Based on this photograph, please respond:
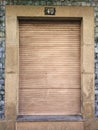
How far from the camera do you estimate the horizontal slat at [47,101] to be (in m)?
9.94

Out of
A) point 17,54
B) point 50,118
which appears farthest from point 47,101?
point 17,54

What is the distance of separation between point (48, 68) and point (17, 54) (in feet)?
3.01

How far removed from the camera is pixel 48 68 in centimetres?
995

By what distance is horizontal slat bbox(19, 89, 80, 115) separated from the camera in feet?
32.6

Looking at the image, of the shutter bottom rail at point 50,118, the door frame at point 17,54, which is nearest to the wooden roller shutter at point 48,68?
the shutter bottom rail at point 50,118

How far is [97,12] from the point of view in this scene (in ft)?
31.9

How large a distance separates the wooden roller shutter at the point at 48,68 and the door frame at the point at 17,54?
294 mm

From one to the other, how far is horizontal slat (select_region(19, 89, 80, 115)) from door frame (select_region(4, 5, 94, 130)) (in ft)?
1.15

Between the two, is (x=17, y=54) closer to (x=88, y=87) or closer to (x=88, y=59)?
(x=88, y=59)

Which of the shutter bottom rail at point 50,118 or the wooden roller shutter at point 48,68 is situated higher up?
the wooden roller shutter at point 48,68

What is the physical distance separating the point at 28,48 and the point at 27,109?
1.61 meters

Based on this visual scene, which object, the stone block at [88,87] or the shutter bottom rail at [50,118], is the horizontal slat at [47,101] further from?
the stone block at [88,87]

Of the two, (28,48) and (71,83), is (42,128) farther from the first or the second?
(28,48)

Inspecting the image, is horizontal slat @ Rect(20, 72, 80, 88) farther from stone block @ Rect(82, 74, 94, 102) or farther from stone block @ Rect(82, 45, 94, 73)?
stone block @ Rect(82, 45, 94, 73)
